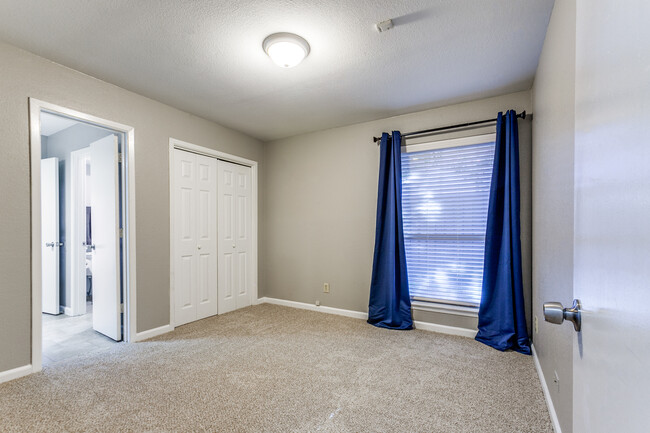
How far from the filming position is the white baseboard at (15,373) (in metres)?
2.26

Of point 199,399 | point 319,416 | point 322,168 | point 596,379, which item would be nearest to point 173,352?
point 199,399

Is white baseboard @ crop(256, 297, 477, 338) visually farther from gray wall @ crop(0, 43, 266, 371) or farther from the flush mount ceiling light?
the flush mount ceiling light

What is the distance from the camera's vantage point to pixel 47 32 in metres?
2.16

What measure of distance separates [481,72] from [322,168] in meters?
2.21

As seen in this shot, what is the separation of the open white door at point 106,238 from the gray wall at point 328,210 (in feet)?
6.75

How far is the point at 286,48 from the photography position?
88.3 inches

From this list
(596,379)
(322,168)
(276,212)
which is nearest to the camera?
(596,379)

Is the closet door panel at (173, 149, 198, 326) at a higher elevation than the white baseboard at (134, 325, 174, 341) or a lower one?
higher

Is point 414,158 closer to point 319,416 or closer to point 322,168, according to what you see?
point 322,168

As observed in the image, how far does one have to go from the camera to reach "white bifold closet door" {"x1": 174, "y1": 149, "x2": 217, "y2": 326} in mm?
3602

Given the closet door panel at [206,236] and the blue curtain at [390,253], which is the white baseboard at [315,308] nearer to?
the blue curtain at [390,253]

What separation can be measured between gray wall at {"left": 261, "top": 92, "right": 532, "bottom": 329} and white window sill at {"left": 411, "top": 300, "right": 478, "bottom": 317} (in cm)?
6

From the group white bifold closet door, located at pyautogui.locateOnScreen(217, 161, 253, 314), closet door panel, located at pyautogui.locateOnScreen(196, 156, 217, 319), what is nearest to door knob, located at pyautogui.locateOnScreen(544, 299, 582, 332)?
closet door panel, located at pyautogui.locateOnScreen(196, 156, 217, 319)

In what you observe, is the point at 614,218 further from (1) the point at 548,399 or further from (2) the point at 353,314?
(2) the point at 353,314
